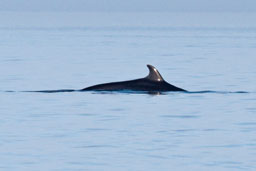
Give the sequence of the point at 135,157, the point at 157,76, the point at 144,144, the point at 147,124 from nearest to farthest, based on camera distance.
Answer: the point at 135,157, the point at 144,144, the point at 147,124, the point at 157,76

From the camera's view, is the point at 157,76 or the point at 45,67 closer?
the point at 157,76

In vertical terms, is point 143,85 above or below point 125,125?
above

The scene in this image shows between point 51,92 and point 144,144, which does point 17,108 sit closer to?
point 51,92

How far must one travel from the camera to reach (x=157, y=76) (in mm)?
23484

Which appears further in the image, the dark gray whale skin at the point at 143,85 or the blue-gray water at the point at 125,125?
the dark gray whale skin at the point at 143,85

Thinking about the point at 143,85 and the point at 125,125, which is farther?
the point at 143,85

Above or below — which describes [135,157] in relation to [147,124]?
below

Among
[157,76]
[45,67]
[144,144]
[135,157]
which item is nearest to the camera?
[135,157]

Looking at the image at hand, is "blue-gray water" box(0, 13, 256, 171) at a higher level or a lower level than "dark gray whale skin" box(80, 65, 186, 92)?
lower

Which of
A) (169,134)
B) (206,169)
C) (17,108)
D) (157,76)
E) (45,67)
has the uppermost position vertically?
(45,67)

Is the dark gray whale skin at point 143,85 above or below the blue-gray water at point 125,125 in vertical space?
above

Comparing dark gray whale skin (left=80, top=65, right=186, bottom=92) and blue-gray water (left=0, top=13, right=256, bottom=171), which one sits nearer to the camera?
blue-gray water (left=0, top=13, right=256, bottom=171)

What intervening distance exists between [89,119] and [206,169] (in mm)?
5736

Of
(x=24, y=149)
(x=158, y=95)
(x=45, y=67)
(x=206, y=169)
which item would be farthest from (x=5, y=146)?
(x=45, y=67)
